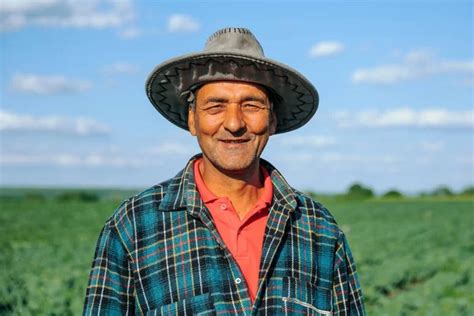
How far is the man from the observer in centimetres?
277

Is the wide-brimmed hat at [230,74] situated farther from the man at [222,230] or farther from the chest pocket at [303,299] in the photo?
the chest pocket at [303,299]

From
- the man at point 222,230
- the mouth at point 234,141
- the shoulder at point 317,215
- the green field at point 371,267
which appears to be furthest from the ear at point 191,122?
the green field at point 371,267

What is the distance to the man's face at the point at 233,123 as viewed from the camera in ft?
9.19

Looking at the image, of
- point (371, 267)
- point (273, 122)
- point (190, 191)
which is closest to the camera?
point (190, 191)

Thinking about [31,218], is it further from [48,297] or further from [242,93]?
[242,93]

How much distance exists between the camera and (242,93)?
2.82 metres

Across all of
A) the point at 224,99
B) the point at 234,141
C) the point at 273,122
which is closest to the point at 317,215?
the point at 273,122

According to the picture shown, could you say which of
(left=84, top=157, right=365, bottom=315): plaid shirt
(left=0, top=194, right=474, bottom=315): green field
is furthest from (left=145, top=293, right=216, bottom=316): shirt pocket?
(left=0, top=194, right=474, bottom=315): green field

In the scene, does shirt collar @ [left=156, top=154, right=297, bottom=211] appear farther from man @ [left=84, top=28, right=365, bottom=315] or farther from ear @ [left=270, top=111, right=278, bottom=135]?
ear @ [left=270, top=111, right=278, bottom=135]

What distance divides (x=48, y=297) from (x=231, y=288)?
572cm

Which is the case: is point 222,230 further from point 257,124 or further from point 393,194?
point 393,194

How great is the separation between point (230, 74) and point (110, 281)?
0.80 meters

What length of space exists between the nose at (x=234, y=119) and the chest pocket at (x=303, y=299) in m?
0.54

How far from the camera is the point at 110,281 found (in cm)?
278
